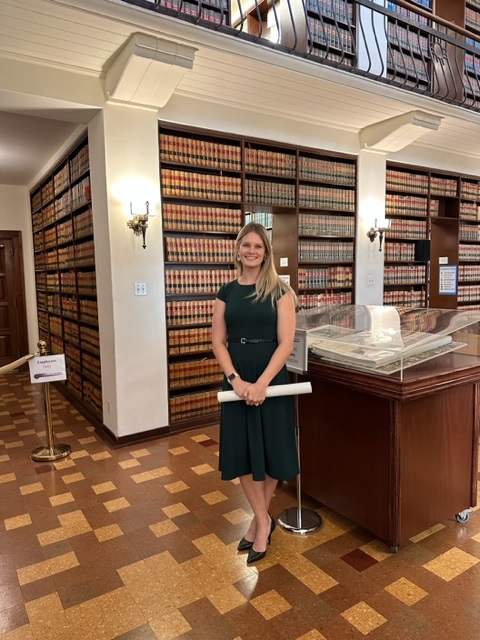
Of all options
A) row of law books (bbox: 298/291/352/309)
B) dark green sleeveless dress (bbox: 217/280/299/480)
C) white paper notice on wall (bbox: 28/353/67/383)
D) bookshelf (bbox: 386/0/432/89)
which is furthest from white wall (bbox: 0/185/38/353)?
dark green sleeveless dress (bbox: 217/280/299/480)

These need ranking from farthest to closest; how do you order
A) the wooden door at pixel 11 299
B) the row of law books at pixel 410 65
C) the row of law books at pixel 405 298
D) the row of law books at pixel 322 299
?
1. the wooden door at pixel 11 299
2. the row of law books at pixel 405 298
3. the row of law books at pixel 322 299
4. the row of law books at pixel 410 65

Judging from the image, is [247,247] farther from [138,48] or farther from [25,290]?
[25,290]

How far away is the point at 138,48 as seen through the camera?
2934 millimetres

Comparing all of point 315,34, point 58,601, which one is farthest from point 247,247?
point 315,34

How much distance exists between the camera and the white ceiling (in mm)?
2740

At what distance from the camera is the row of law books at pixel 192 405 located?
4.06 meters

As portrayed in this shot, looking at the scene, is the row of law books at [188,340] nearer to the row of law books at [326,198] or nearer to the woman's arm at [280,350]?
the row of law books at [326,198]

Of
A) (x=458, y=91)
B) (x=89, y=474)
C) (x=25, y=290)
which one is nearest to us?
(x=89, y=474)

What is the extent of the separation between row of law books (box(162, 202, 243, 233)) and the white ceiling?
990 millimetres

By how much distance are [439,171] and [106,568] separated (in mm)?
6118

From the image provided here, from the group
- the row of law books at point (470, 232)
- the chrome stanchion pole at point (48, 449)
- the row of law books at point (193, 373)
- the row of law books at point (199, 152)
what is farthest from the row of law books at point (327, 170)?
the chrome stanchion pole at point (48, 449)

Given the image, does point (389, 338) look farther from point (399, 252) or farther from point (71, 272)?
point (71, 272)

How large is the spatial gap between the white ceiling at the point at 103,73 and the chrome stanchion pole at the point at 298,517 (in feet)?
8.24

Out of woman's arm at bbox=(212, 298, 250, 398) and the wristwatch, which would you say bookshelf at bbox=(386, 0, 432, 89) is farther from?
the wristwatch
